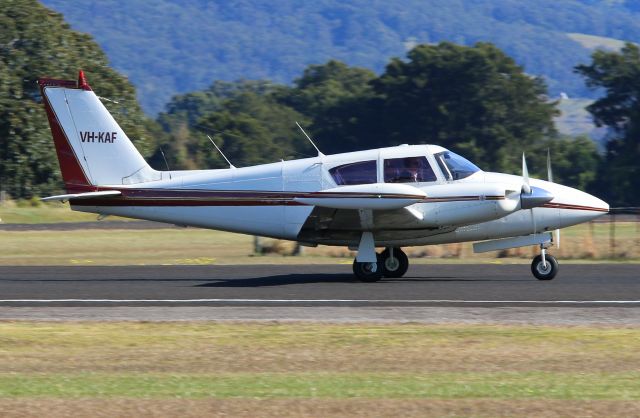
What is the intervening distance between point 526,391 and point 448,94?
2562 inches

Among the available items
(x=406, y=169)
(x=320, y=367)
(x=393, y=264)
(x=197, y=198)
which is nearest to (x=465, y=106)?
(x=393, y=264)

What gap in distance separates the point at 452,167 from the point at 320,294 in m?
3.49

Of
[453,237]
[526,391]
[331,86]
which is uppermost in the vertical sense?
[331,86]

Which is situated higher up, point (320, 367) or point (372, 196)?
point (372, 196)

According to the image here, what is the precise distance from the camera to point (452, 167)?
19266 millimetres

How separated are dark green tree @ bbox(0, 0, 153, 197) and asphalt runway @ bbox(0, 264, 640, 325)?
30199 millimetres

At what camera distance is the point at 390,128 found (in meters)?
75.9

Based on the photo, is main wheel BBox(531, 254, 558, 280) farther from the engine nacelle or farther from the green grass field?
the green grass field

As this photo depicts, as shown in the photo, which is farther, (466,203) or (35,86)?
(35,86)

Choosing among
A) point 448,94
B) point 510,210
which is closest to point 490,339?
point 510,210

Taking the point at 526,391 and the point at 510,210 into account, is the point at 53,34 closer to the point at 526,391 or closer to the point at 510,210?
the point at 510,210

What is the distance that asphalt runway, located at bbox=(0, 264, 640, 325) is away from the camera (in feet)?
49.9

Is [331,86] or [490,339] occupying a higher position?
[331,86]

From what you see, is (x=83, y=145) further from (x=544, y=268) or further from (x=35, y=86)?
(x=35, y=86)
